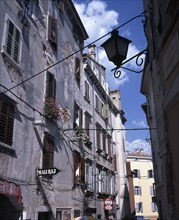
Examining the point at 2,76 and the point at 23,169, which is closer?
the point at 2,76

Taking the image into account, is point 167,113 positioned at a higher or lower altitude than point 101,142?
lower

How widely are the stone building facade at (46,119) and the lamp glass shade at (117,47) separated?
6.65ft

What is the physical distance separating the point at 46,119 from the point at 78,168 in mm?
5004

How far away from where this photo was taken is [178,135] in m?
5.48

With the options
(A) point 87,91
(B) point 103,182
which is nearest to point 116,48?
(A) point 87,91

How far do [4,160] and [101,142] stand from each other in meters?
14.4

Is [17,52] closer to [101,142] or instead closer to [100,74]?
[101,142]

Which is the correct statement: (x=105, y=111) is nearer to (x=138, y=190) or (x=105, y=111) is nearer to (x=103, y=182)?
(x=103, y=182)

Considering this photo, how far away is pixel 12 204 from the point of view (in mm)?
9523

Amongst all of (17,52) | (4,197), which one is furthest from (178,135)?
(17,52)

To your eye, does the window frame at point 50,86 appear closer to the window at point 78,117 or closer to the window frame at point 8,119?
the window frame at point 8,119

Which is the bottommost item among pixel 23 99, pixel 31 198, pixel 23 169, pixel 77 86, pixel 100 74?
pixel 31 198

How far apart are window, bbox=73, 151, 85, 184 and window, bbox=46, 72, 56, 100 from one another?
4.08m

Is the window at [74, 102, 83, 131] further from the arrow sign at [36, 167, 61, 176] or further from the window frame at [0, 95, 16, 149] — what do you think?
the window frame at [0, 95, 16, 149]
